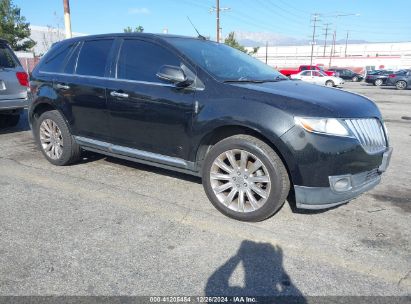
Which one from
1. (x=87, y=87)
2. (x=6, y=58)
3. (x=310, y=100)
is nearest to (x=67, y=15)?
(x=6, y=58)

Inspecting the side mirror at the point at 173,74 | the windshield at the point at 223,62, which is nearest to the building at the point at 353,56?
the windshield at the point at 223,62

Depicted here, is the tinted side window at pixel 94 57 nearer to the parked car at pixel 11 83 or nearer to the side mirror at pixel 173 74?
the side mirror at pixel 173 74

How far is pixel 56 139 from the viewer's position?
5.55 metres

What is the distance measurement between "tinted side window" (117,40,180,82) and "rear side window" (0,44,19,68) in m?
4.17

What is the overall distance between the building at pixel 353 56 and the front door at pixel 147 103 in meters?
63.4

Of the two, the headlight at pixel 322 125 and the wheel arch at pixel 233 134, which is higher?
the headlight at pixel 322 125

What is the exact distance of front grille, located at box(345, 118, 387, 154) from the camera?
11.5ft

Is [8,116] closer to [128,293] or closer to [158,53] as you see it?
[158,53]

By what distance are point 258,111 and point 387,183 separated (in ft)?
8.47

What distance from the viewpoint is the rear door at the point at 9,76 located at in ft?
24.1

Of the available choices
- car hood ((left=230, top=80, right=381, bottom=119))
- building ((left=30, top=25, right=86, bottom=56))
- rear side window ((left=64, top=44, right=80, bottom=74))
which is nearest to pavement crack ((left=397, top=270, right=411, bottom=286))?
car hood ((left=230, top=80, right=381, bottom=119))

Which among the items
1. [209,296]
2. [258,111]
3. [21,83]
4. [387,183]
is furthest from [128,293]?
[21,83]

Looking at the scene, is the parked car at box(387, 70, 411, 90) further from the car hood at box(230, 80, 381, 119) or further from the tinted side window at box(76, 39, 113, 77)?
the tinted side window at box(76, 39, 113, 77)

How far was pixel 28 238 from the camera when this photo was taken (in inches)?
135
